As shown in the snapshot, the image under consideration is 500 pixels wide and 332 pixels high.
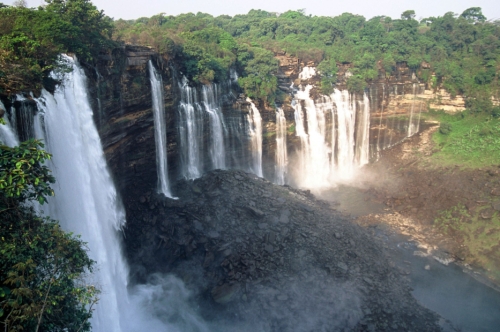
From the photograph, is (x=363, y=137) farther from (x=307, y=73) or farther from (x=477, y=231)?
(x=477, y=231)

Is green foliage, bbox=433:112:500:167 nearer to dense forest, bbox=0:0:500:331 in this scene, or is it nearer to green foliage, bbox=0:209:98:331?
dense forest, bbox=0:0:500:331

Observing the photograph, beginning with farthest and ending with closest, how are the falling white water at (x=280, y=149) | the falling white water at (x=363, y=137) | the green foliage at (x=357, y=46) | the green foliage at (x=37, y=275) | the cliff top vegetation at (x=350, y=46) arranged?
the falling white water at (x=363, y=137)
the falling white water at (x=280, y=149)
the green foliage at (x=357, y=46)
the cliff top vegetation at (x=350, y=46)
the green foliage at (x=37, y=275)

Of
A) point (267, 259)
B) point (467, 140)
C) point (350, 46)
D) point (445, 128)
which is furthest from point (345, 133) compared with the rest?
point (267, 259)

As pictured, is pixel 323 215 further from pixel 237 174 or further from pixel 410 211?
pixel 410 211

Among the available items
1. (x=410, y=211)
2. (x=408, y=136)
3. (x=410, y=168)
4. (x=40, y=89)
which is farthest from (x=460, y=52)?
(x=40, y=89)

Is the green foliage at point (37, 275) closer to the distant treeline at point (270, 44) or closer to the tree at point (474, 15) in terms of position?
the distant treeline at point (270, 44)

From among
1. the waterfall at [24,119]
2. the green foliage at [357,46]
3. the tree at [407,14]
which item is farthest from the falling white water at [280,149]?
the tree at [407,14]

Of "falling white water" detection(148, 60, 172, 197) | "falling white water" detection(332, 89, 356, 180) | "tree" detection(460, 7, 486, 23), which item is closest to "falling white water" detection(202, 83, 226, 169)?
"falling white water" detection(148, 60, 172, 197)
